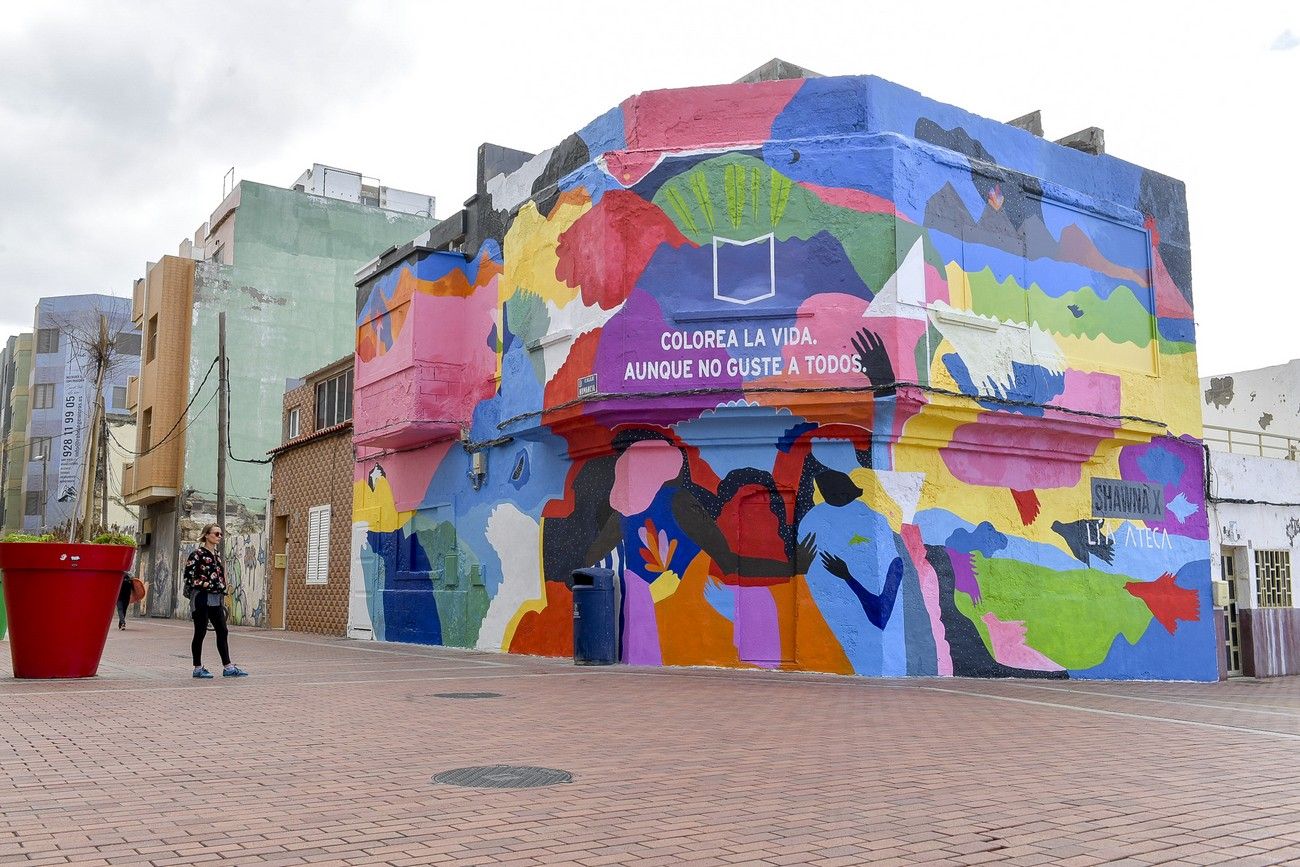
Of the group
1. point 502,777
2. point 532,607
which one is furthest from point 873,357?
point 502,777

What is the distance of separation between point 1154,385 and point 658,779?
562 inches

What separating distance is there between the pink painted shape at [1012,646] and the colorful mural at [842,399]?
0.03 meters

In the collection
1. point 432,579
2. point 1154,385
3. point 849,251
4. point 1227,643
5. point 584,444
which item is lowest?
point 1227,643

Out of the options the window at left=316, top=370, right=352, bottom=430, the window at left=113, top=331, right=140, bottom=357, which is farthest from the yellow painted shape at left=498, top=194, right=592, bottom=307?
the window at left=113, top=331, right=140, bottom=357

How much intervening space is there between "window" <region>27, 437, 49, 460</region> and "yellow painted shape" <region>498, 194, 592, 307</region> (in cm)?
5872

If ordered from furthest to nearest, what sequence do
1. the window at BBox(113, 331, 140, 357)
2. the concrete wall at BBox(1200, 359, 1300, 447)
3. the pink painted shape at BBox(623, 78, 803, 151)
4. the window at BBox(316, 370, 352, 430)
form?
the window at BBox(113, 331, 140, 357) < the concrete wall at BBox(1200, 359, 1300, 447) < the window at BBox(316, 370, 352, 430) < the pink painted shape at BBox(623, 78, 803, 151)

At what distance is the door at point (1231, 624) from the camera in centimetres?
1995

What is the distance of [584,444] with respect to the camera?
15898 millimetres

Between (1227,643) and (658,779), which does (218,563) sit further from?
(1227,643)

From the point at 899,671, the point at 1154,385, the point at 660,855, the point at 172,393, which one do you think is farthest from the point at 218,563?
the point at 172,393

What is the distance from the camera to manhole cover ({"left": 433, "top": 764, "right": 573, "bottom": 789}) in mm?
5867

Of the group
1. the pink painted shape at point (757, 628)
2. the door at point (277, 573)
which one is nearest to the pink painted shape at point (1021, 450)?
the pink painted shape at point (757, 628)

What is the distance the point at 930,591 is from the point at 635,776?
9181 millimetres

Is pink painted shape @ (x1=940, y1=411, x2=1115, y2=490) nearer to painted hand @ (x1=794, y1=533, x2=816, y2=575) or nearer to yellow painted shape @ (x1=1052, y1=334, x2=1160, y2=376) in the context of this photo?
yellow painted shape @ (x1=1052, y1=334, x2=1160, y2=376)
